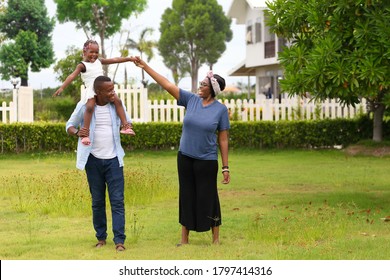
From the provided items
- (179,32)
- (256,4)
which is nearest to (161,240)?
(256,4)

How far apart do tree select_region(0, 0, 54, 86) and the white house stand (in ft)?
43.7

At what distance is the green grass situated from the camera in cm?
820

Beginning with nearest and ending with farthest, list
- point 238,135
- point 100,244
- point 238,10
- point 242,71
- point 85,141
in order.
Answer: point 85,141, point 100,244, point 238,135, point 238,10, point 242,71

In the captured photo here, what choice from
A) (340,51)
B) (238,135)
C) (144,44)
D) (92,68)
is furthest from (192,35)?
(92,68)

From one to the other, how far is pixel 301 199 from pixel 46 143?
10935mm

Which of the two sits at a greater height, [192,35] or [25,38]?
[192,35]

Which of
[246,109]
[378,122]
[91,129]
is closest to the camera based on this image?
[91,129]

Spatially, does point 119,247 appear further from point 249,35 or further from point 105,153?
point 249,35

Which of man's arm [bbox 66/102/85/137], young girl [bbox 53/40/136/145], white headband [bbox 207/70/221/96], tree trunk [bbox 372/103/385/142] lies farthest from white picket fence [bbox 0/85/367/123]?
white headband [bbox 207/70/221/96]

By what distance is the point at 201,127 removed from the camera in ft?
26.9

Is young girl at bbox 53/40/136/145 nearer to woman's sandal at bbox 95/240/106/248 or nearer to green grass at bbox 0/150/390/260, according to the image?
woman's sandal at bbox 95/240/106/248

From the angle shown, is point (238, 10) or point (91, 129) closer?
point (91, 129)

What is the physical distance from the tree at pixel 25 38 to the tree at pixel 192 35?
21.7 m

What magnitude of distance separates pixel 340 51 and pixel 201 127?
4115 millimetres
